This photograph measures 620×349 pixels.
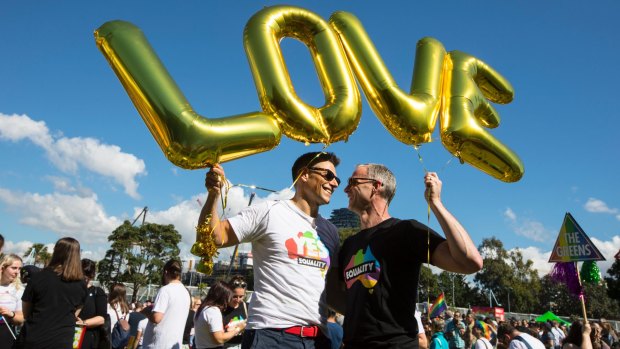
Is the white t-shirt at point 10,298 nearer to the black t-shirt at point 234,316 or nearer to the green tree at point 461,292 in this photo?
the black t-shirt at point 234,316

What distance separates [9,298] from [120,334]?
2.20 metres

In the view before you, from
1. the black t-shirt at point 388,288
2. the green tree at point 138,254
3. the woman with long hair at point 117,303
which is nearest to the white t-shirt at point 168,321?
the woman with long hair at point 117,303

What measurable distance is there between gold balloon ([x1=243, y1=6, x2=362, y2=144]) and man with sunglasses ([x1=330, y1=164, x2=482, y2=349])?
0.60 metres

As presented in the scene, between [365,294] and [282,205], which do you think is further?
[282,205]

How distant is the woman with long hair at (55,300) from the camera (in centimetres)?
345

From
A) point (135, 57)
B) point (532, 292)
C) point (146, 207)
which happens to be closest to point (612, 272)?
point (532, 292)

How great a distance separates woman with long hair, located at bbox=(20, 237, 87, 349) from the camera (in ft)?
11.3

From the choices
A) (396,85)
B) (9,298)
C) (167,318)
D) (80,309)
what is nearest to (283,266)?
(396,85)

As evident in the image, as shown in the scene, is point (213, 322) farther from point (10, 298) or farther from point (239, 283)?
point (10, 298)

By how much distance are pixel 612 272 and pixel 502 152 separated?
43.7 metres

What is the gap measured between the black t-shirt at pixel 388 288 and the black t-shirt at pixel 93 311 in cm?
329

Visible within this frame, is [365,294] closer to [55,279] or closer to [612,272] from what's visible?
[55,279]

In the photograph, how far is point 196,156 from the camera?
6.64ft

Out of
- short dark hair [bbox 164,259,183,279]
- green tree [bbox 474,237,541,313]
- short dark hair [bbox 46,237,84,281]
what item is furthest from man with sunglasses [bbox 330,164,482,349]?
green tree [bbox 474,237,541,313]
